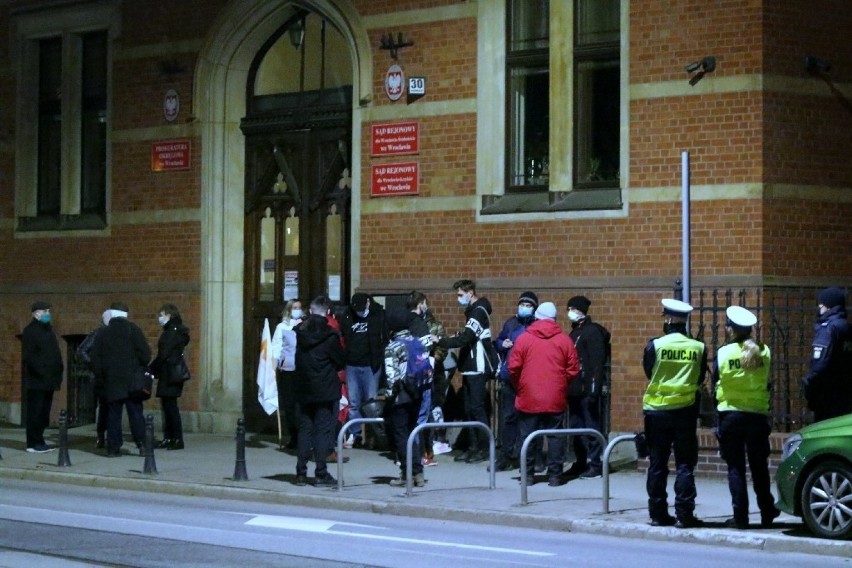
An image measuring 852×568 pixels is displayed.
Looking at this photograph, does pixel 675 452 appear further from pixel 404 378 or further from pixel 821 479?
pixel 404 378

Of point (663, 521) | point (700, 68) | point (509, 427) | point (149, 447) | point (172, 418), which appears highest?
point (700, 68)

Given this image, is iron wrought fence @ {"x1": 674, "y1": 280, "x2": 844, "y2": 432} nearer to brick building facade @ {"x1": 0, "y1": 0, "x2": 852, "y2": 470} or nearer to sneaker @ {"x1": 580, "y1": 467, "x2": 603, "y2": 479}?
brick building facade @ {"x1": 0, "y1": 0, "x2": 852, "y2": 470}

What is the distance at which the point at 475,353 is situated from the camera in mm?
18812

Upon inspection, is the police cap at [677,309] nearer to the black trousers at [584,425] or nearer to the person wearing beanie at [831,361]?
the person wearing beanie at [831,361]

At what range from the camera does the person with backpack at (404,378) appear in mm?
16656

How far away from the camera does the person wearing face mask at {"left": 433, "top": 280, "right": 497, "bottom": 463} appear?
61.5ft

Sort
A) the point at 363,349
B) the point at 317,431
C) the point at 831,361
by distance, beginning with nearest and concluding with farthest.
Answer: the point at 831,361
the point at 317,431
the point at 363,349

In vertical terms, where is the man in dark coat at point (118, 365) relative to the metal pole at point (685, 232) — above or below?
below

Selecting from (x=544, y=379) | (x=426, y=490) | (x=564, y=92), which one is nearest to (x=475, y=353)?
(x=544, y=379)

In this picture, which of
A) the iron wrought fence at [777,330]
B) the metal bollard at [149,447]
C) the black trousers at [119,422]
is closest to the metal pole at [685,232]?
the iron wrought fence at [777,330]

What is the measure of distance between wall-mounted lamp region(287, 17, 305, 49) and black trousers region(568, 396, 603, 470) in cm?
809

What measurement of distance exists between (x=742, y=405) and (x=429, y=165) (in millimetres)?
8181

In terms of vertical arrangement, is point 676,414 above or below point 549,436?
Result: above

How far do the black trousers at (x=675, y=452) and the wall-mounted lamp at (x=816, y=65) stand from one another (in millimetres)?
6203
